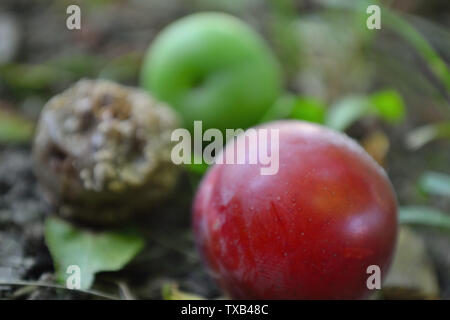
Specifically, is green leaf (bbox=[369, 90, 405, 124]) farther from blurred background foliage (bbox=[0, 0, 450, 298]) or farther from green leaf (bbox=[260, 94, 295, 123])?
green leaf (bbox=[260, 94, 295, 123])

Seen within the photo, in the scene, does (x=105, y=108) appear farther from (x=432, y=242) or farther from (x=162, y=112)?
(x=432, y=242)

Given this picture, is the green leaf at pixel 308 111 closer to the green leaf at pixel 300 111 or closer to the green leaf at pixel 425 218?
the green leaf at pixel 300 111

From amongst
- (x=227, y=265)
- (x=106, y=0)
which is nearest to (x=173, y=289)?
(x=227, y=265)

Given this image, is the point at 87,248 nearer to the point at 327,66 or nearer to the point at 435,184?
the point at 435,184

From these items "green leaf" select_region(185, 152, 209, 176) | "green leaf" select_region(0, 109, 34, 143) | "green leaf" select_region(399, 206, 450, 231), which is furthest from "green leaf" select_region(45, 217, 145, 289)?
"green leaf" select_region(399, 206, 450, 231)

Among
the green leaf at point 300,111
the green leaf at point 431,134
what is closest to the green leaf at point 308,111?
the green leaf at point 300,111

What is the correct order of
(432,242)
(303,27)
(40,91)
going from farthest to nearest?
(303,27) < (40,91) < (432,242)
